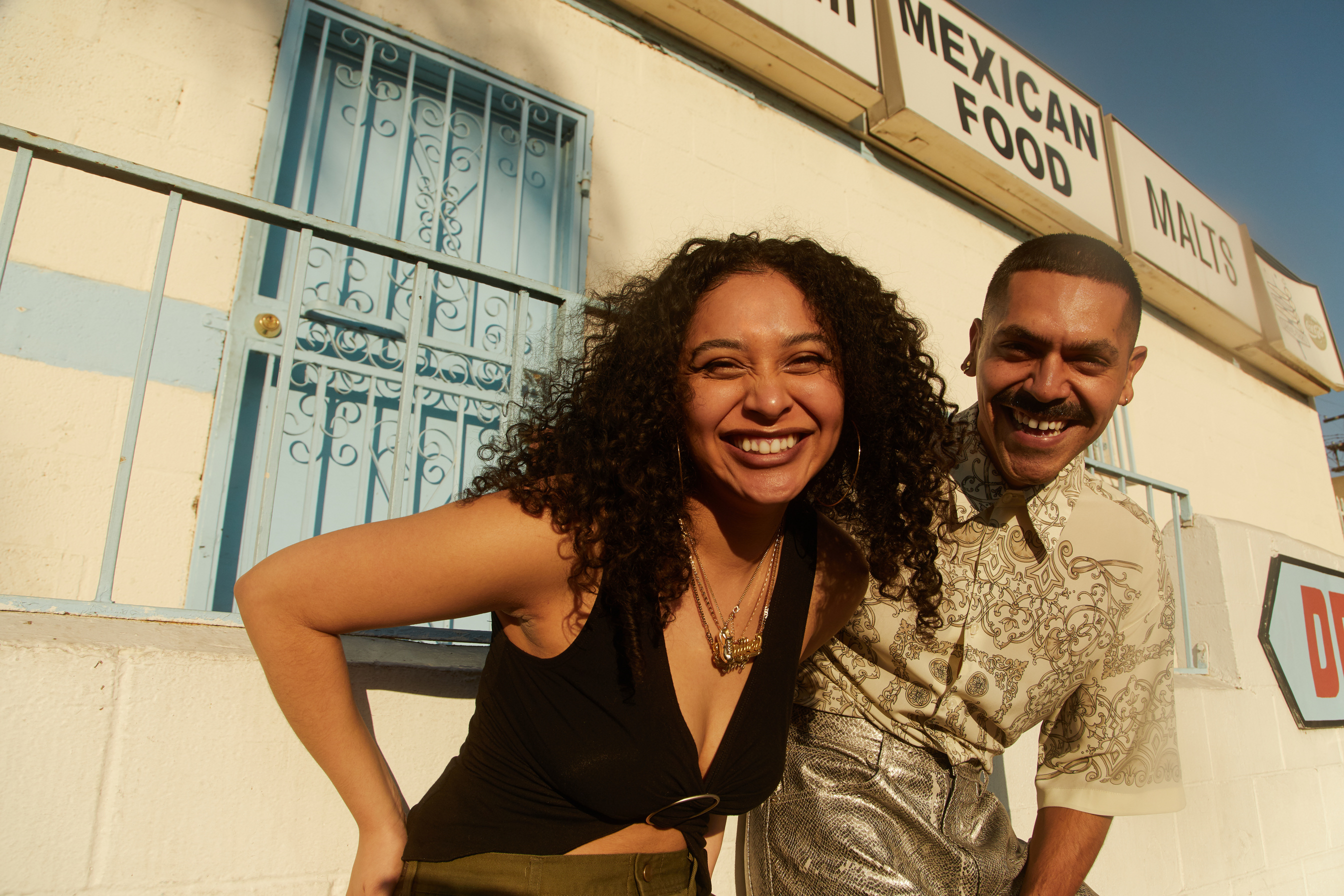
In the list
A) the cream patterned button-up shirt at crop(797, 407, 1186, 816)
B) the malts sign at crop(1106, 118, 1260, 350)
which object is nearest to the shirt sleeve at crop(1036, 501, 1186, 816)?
the cream patterned button-up shirt at crop(797, 407, 1186, 816)

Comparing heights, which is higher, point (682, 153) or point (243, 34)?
point (682, 153)

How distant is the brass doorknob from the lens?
2.47 meters

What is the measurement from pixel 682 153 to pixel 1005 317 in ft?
8.38

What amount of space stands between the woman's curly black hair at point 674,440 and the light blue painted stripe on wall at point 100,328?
1.47 metres

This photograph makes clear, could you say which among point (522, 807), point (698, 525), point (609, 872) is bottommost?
point (609, 872)

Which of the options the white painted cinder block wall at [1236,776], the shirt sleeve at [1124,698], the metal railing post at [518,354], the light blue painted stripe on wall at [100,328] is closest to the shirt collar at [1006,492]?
the shirt sleeve at [1124,698]

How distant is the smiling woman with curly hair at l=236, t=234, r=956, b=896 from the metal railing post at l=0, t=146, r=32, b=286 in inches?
36.4

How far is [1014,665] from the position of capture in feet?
→ 5.11

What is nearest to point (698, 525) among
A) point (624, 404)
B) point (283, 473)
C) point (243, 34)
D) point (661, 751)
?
point (624, 404)

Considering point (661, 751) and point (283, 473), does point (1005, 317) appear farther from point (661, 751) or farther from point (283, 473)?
point (283, 473)

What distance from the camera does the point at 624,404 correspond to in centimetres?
134

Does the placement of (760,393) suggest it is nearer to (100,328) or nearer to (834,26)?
(100,328)

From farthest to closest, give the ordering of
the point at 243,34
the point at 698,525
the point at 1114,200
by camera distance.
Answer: the point at 1114,200 → the point at 243,34 → the point at 698,525

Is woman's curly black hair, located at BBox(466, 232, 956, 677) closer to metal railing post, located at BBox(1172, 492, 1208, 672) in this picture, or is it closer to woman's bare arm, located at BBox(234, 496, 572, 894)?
woman's bare arm, located at BBox(234, 496, 572, 894)
